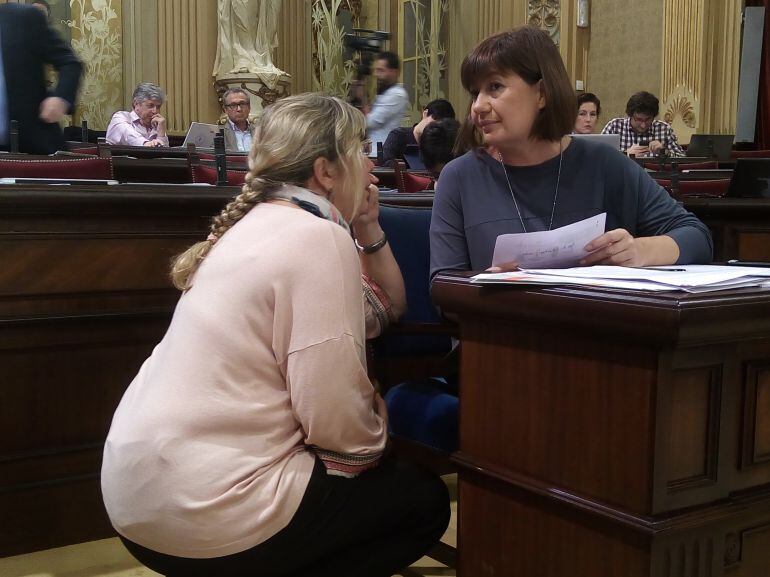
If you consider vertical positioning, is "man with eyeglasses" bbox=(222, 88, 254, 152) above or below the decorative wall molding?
below

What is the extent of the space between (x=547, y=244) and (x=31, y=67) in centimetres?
264

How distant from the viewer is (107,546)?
229cm

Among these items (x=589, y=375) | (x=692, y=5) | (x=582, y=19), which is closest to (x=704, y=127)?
(x=692, y=5)

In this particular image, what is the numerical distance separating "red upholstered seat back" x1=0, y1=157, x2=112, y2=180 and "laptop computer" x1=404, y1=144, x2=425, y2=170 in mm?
3284

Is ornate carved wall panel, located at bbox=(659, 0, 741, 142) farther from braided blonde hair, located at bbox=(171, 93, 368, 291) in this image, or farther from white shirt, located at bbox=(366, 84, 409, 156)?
braided blonde hair, located at bbox=(171, 93, 368, 291)

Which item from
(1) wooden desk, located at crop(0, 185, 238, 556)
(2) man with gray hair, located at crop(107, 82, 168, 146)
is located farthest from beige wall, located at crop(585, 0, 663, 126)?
(1) wooden desk, located at crop(0, 185, 238, 556)

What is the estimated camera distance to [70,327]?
7.43 ft

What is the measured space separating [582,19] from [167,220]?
308 inches

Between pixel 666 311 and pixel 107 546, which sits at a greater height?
pixel 666 311

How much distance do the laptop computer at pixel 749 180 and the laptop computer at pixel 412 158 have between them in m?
2.56

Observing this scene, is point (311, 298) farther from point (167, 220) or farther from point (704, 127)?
point (704, 127)

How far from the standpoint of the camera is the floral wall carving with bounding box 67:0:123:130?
8.30 meters

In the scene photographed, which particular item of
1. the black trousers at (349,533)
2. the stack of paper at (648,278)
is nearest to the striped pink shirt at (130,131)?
the black trousers at (349,533)

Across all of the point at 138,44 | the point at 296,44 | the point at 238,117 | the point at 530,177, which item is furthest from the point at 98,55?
the point at 530,177
